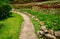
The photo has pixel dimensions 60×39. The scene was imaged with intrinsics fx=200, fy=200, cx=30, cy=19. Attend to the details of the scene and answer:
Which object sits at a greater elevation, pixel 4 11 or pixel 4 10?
pixel 4 10

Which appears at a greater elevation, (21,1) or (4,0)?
(4,0)

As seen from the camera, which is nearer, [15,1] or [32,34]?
[32,34]

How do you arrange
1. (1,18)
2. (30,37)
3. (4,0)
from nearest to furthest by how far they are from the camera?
(30,37), (1,18), (4,0)

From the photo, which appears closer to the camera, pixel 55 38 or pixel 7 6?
pixel 55 38

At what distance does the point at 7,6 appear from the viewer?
2238 cm

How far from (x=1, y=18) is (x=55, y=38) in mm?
11446

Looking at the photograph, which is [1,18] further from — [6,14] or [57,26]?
[57,26]

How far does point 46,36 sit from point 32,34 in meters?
1.79

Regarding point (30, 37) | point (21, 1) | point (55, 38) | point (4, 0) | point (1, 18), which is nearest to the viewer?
point (55, 38)

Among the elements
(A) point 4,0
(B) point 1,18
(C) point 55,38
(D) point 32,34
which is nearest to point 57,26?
(D) point 32,34

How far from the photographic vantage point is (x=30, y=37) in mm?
12562

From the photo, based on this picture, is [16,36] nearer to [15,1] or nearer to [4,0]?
[4,0]

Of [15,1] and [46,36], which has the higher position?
[46,36]

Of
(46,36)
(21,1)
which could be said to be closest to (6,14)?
(46,36)
